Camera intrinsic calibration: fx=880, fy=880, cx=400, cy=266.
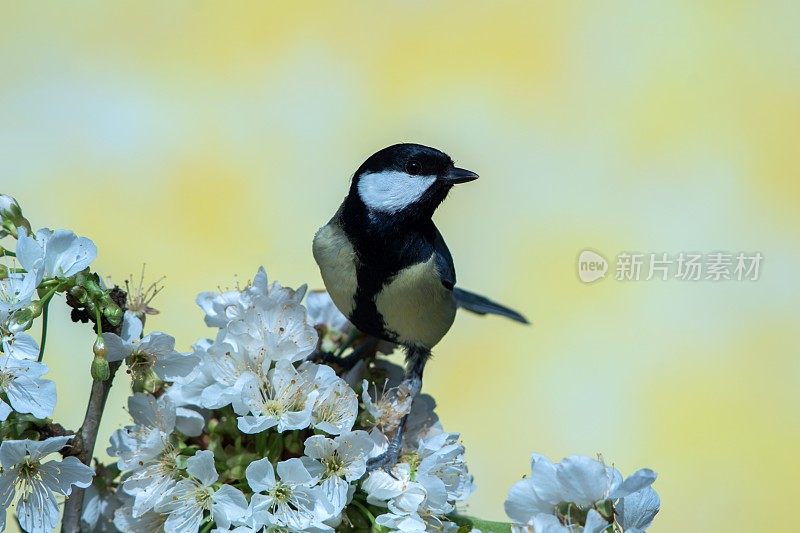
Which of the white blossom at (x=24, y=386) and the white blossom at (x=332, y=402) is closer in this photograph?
the white blossom at (x=24, y=386)

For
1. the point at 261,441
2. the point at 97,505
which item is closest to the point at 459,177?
the point at 261,441

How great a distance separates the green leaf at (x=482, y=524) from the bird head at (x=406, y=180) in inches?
15.9

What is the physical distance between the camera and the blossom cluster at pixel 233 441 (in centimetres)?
95

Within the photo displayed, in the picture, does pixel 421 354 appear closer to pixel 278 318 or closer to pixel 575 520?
pixel 278 318

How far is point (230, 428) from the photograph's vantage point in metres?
1.08

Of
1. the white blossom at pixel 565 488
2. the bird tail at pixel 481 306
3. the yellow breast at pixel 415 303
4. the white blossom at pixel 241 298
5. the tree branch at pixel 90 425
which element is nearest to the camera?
the white blossom at pixel 565 488

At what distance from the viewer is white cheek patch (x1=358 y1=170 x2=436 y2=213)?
119 cm

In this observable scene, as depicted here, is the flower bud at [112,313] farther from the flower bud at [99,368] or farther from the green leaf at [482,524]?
the green leaf at [482,524]

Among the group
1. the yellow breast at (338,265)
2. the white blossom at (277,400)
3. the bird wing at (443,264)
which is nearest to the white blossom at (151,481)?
the white blossom at (277,400)

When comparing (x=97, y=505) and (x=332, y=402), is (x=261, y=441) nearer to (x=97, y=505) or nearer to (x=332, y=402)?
(x=332, y=402)

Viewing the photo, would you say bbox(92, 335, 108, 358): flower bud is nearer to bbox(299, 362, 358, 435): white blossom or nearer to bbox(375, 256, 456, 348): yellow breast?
bbox(299, 362, 358, 435): white blossom

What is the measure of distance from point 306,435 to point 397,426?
0.41 feet

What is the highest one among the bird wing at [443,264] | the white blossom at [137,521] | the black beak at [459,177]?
the black beak at [459,177]

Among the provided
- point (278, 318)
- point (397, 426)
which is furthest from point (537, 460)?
point (278, 318)
